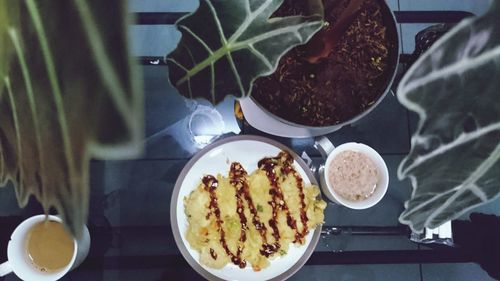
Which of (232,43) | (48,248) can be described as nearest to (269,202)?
(48,248)

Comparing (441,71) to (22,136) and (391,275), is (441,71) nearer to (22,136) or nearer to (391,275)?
(22,136)

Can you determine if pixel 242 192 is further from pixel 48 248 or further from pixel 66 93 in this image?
pixel 66 93

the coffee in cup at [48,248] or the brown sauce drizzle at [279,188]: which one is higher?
the brown sauce drizzle at [279,188]

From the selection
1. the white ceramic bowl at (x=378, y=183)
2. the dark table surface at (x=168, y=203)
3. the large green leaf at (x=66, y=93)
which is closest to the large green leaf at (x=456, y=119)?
the large green leaf at (x=66, y=93)

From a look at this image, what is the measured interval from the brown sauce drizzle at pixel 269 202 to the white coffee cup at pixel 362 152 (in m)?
0.07

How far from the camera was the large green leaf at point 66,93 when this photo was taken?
266 mm

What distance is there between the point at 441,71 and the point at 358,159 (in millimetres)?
671

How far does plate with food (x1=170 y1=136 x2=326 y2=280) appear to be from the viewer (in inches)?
38.7

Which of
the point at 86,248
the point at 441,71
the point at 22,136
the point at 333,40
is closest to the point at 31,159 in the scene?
the point at 22,136

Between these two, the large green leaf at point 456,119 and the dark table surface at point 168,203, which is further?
the dark table surface at point 168,203

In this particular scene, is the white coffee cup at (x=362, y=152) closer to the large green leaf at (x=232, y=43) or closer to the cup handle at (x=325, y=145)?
the cup handle at (x=325, y=145)

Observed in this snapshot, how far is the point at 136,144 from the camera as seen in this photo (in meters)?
0.26

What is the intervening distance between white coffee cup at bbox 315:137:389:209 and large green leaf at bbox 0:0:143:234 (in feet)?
2.26

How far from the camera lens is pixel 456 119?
0.36 m
